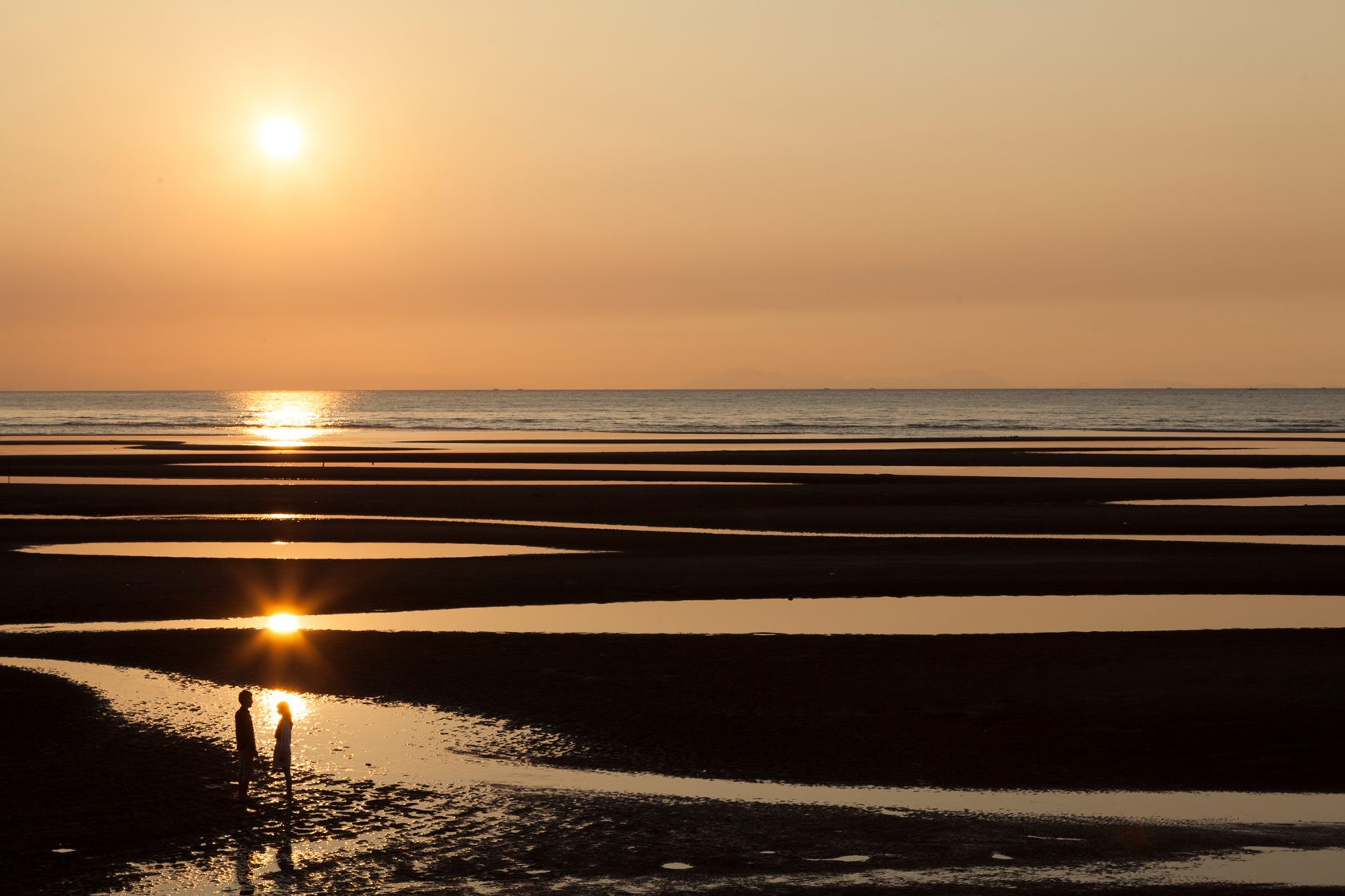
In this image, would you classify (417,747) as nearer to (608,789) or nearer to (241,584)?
(608,789)

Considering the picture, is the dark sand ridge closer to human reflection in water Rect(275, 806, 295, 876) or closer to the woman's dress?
the woman's dress

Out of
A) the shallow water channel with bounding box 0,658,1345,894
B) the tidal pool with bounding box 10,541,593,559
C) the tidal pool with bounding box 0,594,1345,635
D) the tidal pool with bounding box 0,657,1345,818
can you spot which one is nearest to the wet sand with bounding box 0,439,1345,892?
the shallow water channel with bounding box 0,658,1345,894

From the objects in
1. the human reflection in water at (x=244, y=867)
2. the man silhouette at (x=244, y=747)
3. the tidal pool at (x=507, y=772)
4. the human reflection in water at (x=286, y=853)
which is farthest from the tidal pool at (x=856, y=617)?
the human reflection in water at (x=244, y=867)

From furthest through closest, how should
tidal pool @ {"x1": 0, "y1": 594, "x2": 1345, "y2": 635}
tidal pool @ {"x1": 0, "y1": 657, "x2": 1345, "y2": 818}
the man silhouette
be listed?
tidal pool @ {"x1": 0, "y1": 594, "x2": 1345, "y2": 635} < tidal pool @ {"x1": 0, "y1": 657, "x2": 1345, "y2": 818} < the man silhouette

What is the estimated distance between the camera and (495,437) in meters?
113

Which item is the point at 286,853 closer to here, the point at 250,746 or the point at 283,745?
the point at 283,745

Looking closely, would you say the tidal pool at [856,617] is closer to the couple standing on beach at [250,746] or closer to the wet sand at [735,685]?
the wet sand at [735,685]

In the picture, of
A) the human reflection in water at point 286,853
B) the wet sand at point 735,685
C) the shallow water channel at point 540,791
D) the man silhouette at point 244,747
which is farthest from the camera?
the man silhouette at point 244,747

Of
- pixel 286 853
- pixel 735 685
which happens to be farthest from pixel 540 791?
pixel 735 685

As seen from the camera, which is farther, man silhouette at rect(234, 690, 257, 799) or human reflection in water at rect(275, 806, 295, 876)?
man silhouette at rect(234, 690, 257, 799)

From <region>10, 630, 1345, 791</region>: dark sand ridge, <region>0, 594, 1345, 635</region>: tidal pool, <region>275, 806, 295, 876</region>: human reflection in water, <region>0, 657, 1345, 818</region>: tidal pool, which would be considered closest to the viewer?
<region>275, 806, 295, 876</region>: human reflection in water

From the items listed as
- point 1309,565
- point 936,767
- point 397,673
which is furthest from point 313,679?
point 1309,565

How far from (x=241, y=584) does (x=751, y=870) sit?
65.3ft

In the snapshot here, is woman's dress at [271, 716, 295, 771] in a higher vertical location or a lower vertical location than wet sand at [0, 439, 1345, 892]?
higher
